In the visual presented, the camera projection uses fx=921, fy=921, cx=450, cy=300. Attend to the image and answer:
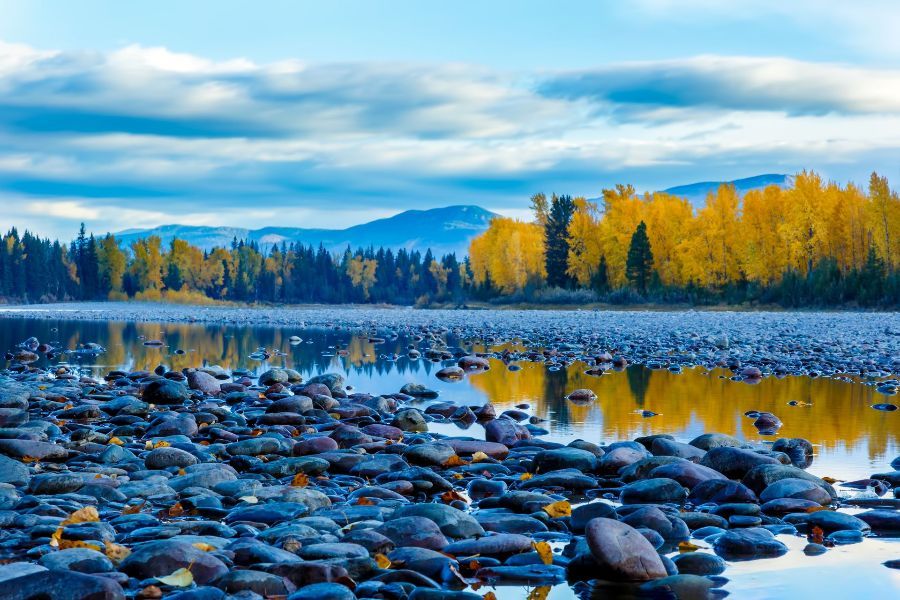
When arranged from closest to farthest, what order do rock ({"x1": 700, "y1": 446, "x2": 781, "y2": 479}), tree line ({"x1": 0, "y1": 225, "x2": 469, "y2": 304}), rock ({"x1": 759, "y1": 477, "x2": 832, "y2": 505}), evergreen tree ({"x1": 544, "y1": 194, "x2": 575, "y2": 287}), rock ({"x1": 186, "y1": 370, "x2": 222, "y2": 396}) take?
1. rock ({"x1": 759, "y1": 477, "x2": 832, "y2": 505})
2. rock ({"x1": 700, "y1": 446, "x2": 781, "y2": 479})
3. rock ({"x1": 186, "y1": 370, "x2": 222, "y2": 396})
4. evergreen tree ({"x1": 544, "y1": 194, "x2": 575, "y2": 287})
5. tree line ({"x1": 0, "y1": 225, "x2": 469, "y2": 304})

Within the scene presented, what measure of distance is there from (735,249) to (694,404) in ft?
196

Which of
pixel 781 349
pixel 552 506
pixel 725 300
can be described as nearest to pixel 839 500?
pixel 552 506

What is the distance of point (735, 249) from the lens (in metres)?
69.6

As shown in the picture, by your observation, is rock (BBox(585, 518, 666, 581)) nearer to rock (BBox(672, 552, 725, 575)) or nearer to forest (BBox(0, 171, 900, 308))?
rock (BBox(672, 552, 725, 575))

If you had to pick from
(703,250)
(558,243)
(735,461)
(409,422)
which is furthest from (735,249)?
(735,461)

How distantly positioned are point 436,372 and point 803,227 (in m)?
55.1

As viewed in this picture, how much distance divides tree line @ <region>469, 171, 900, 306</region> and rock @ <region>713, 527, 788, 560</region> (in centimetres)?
Answer: 5383

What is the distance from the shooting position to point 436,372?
18.3m

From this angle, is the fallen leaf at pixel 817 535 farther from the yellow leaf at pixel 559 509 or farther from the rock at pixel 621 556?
the yellow leaf at pixel 559 509

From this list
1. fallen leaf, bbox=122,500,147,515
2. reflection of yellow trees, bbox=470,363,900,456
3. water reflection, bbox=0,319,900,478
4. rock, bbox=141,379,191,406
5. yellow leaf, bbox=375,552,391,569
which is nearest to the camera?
yellow leaf, bbox=375,552,391,569

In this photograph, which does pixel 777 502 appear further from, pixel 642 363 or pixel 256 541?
pixel 642 363

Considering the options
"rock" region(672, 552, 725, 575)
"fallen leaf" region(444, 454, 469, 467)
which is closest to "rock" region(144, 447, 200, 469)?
"fallen leaf" region(444, 454, 469, 467)

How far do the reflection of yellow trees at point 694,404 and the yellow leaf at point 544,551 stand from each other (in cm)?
462

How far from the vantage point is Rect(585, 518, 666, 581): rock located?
5.10 meters
